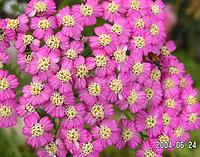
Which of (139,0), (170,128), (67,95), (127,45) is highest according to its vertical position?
(139,0)

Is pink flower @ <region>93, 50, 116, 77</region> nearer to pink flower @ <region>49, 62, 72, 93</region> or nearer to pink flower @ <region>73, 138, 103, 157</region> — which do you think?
pink flower @ <region>49, 62, 72, 93</region>

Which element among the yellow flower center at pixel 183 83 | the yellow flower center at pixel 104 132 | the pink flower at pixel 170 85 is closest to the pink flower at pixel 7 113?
the yellow flower center at pixel 104 132

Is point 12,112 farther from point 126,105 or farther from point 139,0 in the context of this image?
point 139,0

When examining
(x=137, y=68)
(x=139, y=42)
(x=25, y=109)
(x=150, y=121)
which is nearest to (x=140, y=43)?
(x=139, y=42)

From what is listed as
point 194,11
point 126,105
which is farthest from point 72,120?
point 194,11

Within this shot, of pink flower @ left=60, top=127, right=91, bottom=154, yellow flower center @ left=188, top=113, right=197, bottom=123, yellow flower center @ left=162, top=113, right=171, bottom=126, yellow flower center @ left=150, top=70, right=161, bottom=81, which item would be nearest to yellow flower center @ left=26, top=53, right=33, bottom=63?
pink flower @ left=60, top=127, right=91, bottom=154

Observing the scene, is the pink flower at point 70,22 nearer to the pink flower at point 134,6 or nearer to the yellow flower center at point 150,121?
the pink flower at point 134,6
